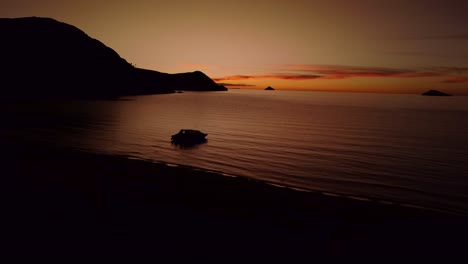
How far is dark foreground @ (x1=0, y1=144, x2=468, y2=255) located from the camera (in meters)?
10.6

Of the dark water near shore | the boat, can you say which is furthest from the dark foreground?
the boat

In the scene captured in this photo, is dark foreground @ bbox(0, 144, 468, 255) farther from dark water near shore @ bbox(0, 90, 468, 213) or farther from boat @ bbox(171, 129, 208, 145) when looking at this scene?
boat @ bbox(171, 129, 208, 145)

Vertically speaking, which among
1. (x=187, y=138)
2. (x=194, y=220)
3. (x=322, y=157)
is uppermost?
(x=187, y=138)

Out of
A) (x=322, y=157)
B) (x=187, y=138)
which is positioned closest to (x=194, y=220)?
(x=322, y=157)

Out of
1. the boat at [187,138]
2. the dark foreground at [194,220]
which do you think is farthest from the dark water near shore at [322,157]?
the dark foreground at [194,220]

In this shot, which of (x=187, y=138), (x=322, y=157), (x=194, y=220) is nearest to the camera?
(x=194, y=220)

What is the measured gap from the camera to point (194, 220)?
495 inches

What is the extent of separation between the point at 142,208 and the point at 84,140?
27561 millimetres

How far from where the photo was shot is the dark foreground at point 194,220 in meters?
10.6

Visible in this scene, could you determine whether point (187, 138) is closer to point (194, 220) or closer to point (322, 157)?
point (322, 157)

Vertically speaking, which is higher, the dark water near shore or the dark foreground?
the dark foreground

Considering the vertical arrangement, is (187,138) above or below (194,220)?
above

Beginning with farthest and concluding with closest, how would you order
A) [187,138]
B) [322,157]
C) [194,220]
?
[187,138] → [322,157] → [194,220]

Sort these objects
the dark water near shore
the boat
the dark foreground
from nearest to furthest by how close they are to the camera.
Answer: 1. the dark foreground
2. the dark water near shore
3. the boat
